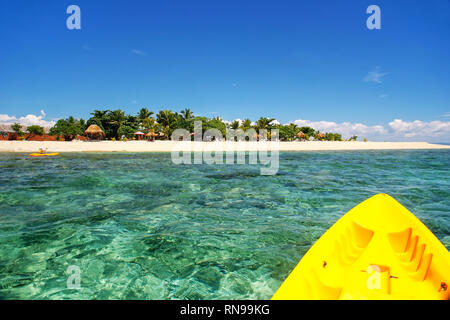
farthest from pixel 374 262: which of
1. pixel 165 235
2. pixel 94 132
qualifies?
pixel 94 132

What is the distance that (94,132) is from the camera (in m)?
41.2

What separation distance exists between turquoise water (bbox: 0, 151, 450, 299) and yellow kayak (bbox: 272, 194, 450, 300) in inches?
36.9

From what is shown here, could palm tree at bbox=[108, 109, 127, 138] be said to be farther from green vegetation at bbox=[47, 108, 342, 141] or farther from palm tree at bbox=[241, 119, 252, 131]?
palm tree at bbox=[241, 119, 252, 131]

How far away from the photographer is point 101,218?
5707 millimetres

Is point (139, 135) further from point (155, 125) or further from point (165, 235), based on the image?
point (165, 235)

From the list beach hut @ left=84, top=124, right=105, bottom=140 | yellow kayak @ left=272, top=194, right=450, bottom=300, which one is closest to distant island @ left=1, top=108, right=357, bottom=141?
beach hut @ left=84, top=124, right=105, bottom=140

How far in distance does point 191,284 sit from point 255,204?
417 cm

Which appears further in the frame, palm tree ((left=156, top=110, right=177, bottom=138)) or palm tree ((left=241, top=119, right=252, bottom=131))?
Answer: palm tree ((left=241, top=119, right=252, bottom=131))

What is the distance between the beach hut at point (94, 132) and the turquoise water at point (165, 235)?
3597 centimetres

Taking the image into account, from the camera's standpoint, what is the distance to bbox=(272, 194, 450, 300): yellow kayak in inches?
89.7

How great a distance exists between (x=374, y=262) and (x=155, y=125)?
49929 mm
